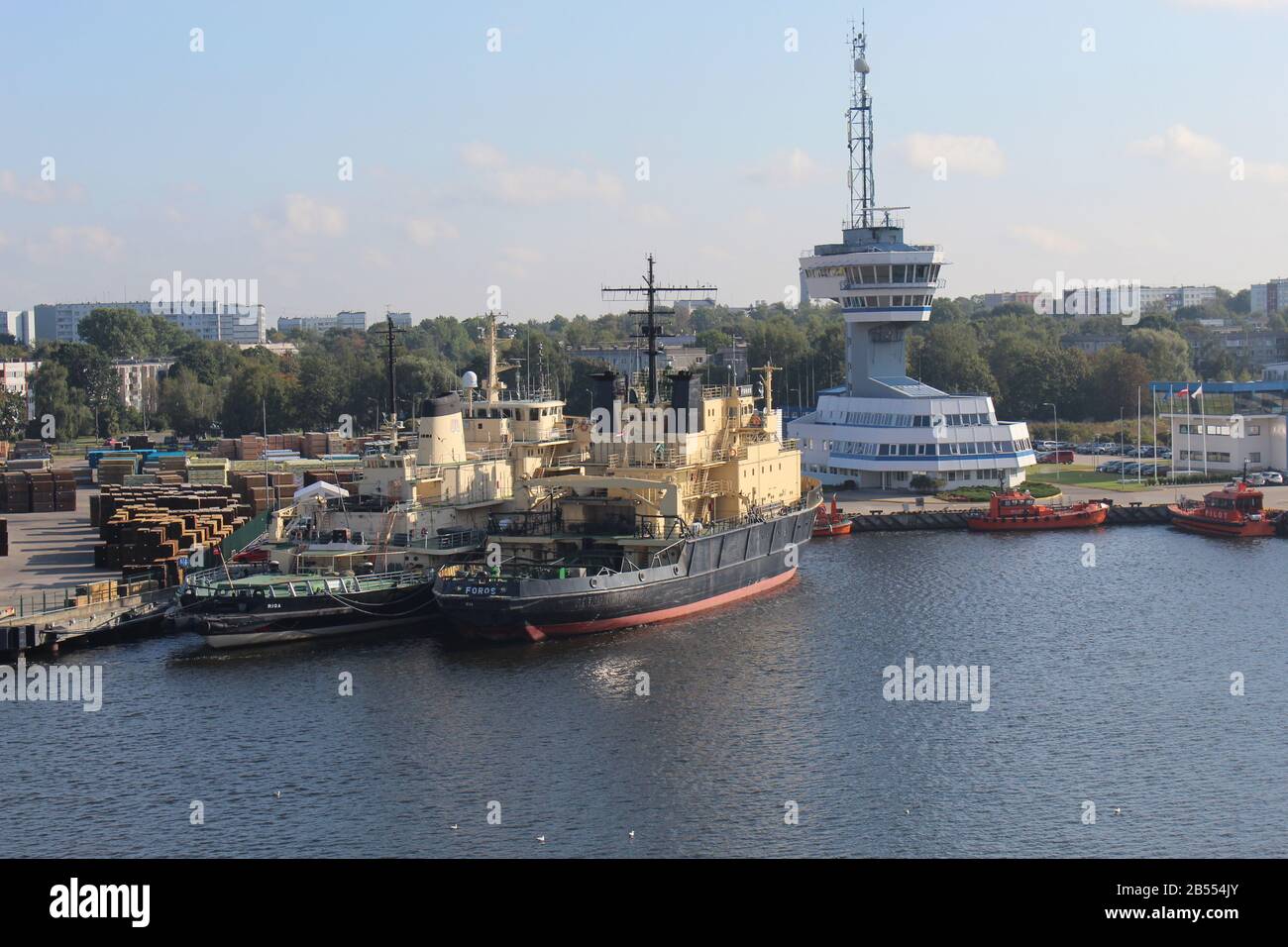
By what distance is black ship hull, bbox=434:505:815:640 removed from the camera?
4331 cm

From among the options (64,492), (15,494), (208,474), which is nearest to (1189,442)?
(208,474)

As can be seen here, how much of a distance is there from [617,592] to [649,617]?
2.00 meters

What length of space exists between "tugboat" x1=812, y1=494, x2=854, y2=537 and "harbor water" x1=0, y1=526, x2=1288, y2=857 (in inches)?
766

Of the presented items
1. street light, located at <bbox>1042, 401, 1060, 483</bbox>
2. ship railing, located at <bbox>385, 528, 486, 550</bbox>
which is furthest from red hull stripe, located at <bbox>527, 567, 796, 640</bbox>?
street light, located at <bbox>1042, 401, 1060, 483</bbox>

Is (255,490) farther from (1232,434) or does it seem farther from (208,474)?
(1232,434)

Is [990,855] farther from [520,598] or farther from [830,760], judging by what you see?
[520,598]

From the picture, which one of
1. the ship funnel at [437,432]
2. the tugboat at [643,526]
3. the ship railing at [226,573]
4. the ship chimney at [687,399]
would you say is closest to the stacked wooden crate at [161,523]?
the ship railing at [226,573]

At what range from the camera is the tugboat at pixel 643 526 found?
145 feet

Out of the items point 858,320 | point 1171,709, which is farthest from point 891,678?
point 858,320

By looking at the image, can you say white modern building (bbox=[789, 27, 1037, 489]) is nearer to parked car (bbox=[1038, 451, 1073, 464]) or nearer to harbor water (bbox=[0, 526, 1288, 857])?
parked car (bbox=[1038, 451, 1073, 464])

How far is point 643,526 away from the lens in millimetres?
48844

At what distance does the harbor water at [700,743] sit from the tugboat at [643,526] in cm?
124

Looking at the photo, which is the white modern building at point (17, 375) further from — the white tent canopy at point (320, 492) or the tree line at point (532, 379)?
the white tent canopy at point (320, 492)
